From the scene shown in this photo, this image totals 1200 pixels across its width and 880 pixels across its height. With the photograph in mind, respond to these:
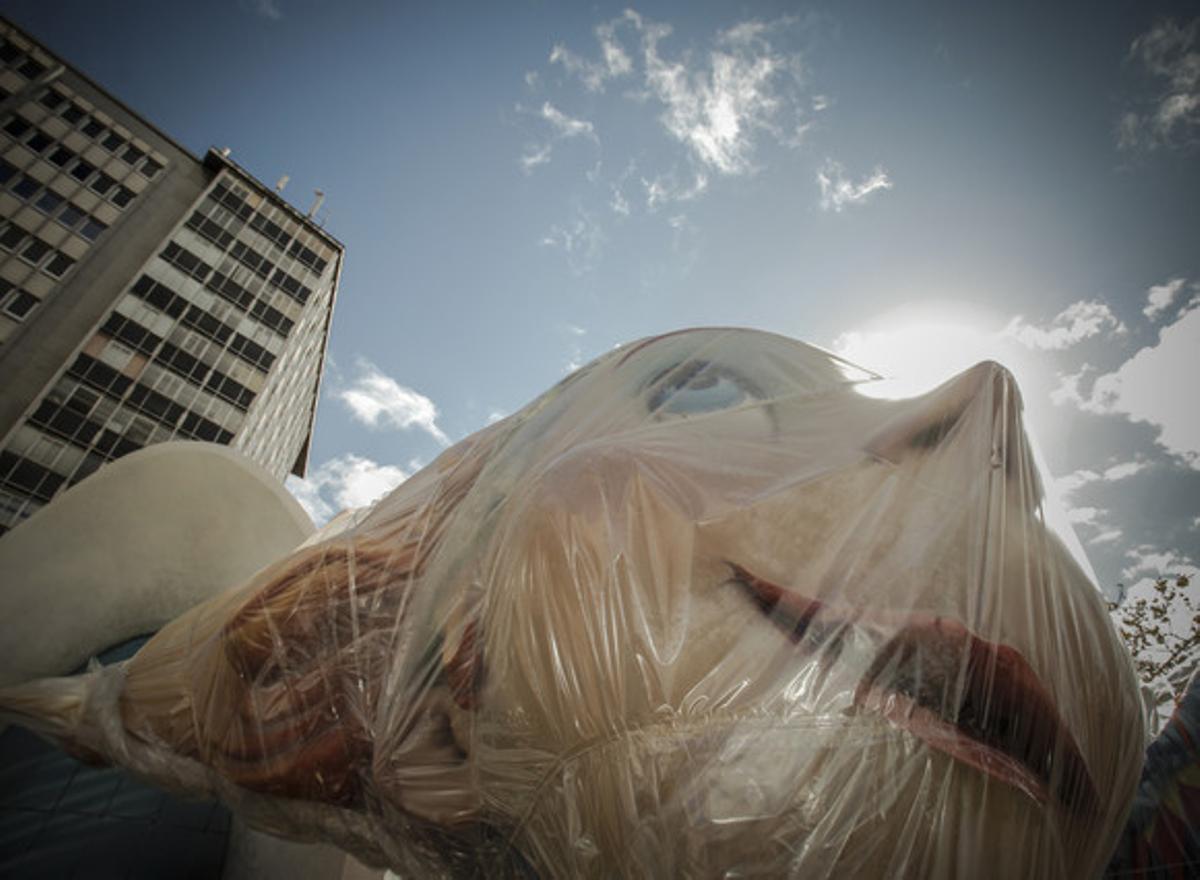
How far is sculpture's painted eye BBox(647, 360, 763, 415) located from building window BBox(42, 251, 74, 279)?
28.3 meters

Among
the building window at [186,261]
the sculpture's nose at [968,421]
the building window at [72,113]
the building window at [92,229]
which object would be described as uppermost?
the building window at [72,113]

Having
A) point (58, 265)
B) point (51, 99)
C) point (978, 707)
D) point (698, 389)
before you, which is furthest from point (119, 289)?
point (978, 707)

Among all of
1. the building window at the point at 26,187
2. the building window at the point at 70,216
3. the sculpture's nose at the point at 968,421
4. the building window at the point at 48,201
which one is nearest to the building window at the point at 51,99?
the building window at the point at 26,187

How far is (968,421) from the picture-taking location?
3.28 ft

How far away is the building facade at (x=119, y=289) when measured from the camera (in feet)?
56.5

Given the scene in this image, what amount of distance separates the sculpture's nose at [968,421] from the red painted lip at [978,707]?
0.37m

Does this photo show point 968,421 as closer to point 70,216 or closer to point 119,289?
point 119,289

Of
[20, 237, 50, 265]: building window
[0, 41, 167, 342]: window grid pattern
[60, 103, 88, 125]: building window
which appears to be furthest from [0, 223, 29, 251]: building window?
[60, 103, 88, 125]: building window

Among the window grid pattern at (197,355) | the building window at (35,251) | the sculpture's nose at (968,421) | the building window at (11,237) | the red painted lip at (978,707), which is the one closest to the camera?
the red painted lip at (978,707)

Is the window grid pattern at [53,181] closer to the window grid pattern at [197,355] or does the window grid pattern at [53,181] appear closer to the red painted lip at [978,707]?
the window grid pattern at [197,355]

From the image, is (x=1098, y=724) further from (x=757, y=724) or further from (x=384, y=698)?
(x=384, y=698)

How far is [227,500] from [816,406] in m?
5.14

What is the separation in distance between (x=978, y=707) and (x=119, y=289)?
94.2 ft

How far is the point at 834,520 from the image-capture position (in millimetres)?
968
